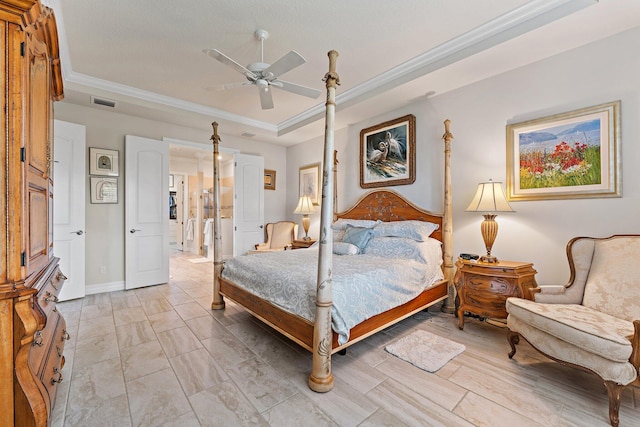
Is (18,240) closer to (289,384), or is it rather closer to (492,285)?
(289,384)

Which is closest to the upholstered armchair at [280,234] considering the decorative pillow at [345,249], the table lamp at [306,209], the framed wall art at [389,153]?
the table lamp at [306,209]

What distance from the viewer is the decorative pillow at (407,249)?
2.99 m

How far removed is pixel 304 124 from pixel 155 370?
386 centimetres

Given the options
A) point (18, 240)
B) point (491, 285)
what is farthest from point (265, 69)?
point (491, 285)

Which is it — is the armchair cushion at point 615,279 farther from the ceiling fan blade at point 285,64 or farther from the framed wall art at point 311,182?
the framed wall art at point 311,182

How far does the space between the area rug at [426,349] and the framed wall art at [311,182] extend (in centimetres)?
321

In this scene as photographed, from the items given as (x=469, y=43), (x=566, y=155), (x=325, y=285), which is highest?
(x=469, y=43)

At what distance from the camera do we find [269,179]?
19.4ft

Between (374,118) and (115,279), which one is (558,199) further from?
(115,279)

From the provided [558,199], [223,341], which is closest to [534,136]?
[558,199]

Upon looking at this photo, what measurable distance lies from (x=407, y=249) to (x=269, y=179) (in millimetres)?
3695

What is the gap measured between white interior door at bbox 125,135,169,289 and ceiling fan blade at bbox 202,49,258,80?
8.79 feet

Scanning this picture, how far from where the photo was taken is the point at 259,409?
1.67 meters

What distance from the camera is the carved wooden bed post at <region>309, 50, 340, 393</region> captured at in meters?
1.83
